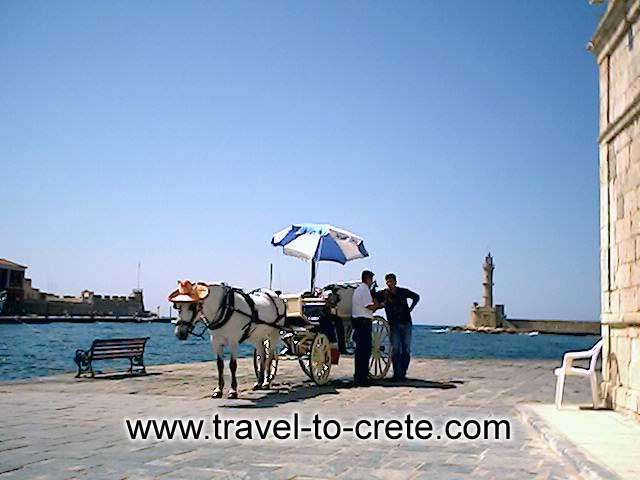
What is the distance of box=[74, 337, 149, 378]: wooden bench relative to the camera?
1523cm

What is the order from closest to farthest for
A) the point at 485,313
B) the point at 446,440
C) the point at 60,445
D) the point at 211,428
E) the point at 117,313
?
the point at 60,445, the point at 446,440, the point at 211,428, the point at 485,313, the point at 117,313

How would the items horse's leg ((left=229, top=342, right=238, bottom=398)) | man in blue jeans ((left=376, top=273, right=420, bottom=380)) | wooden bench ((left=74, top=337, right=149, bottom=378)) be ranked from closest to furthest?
horse's leg ((left=229, top=342, right=238, bottom=398)) < man in blue jeans ((left=376, top=273, right=420, bottom=380)) < wooden bench ((left=74, top=337, right=149, bottom=378))

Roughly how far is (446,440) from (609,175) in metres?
4.22

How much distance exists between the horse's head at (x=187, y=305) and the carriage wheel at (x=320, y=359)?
8.23 feet

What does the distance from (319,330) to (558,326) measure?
130192 millimetres

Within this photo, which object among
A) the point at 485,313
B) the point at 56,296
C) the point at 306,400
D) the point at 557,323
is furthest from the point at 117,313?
the point at 306,400

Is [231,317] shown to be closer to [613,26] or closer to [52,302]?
[613,26]

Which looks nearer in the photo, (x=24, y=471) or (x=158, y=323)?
(x=24, y=471)

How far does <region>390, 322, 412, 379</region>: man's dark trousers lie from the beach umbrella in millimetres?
2461

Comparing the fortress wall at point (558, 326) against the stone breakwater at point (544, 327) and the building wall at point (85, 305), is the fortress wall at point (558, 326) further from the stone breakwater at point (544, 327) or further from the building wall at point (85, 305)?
the building wall at point (85, 305)

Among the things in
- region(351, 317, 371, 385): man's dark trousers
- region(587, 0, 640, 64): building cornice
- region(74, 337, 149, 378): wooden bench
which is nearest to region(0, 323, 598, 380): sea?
region(74, 337, 149, 378): wooden bench

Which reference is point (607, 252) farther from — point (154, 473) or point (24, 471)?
point (24, 471)

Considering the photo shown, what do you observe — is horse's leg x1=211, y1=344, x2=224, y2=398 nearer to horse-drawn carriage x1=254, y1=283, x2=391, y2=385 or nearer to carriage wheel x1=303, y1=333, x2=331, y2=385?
horse-drawn carriage x1=254, y1=283, x2=391, y2=385

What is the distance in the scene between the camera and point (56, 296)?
447 feet
